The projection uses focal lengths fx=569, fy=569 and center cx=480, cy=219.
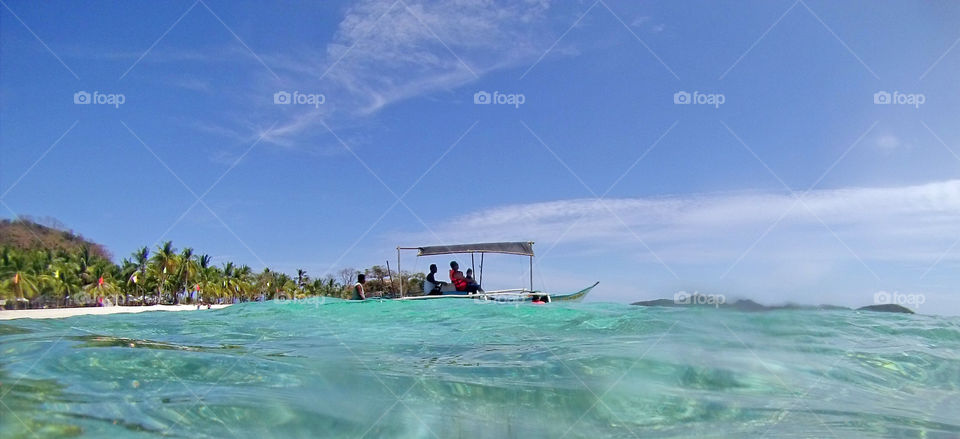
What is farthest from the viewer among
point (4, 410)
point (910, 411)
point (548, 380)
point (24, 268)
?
point (24, 268)

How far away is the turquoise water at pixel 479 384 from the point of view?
434cm

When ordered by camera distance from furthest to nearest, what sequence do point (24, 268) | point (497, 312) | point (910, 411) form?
1. point (24, 268)
2. point (497, 312)
3. point (910, 411)

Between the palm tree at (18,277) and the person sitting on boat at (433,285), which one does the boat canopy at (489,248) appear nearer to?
the person sitting on boat at (433,285)

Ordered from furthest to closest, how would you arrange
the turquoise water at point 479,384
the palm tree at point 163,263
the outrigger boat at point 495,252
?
the palm tree at point 163,263 → the outrigger boat at point 495,252 → the turquoise water at point 479,384

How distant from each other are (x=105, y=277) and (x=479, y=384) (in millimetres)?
63104

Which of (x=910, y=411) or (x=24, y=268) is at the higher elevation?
(x=24, y=268)

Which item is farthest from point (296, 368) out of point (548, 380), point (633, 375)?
point (633, 375)

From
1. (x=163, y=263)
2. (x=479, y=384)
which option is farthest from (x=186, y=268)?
(x=479, y=384)

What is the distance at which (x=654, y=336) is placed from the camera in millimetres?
8055

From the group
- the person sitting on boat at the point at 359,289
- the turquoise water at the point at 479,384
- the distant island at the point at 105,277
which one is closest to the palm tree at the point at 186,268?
the distant island at the point at 105,277

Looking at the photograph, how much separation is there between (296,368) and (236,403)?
1234 millimetres

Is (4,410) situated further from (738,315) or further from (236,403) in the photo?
(738,315)

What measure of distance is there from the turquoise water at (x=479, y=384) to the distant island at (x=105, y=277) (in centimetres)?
2666

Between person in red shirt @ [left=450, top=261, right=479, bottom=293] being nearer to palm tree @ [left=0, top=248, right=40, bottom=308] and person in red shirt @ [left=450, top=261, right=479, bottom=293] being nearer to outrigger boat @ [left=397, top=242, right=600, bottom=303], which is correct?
outrigger boat @ [left=397, top=242, right=600, bottom=303]
